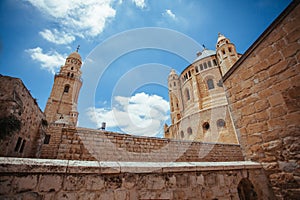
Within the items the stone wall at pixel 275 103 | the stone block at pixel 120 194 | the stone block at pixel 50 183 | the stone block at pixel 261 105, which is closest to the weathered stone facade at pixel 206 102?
the stone wall at pixel 275 103

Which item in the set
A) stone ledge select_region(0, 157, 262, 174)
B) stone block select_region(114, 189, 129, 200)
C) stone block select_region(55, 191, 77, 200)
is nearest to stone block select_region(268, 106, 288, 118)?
stone ledge select_region(0, 157, 262, 174)

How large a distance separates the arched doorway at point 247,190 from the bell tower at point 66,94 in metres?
22.1

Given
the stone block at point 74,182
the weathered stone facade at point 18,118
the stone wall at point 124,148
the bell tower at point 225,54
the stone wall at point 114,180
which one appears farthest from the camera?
the bell tower at point 225,54

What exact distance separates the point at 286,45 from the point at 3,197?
5.20 m

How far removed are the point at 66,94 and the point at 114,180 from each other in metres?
27.1

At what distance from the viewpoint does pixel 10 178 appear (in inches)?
55.8

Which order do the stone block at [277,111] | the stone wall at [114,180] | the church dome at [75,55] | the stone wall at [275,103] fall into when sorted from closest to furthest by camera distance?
the stone wall at [114,180], the stone wall at [275,103], the stone block at [277,111], the church dome at [75,55]

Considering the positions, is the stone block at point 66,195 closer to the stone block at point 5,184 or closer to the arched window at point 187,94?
the stone block at point 5,184

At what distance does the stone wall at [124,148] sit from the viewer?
5.70 meters

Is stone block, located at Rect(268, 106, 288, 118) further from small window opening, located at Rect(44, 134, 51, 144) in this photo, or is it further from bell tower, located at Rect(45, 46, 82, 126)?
bell tower, located at Rect(45, 46, 82, 126)

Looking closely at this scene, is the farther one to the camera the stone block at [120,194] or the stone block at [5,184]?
the stone block at [120,194]

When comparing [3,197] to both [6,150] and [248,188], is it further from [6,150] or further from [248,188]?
[6,150]

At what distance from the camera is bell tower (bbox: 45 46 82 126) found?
22031mm

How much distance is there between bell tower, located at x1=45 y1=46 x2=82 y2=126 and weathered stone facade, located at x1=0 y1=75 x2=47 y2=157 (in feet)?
44.3
